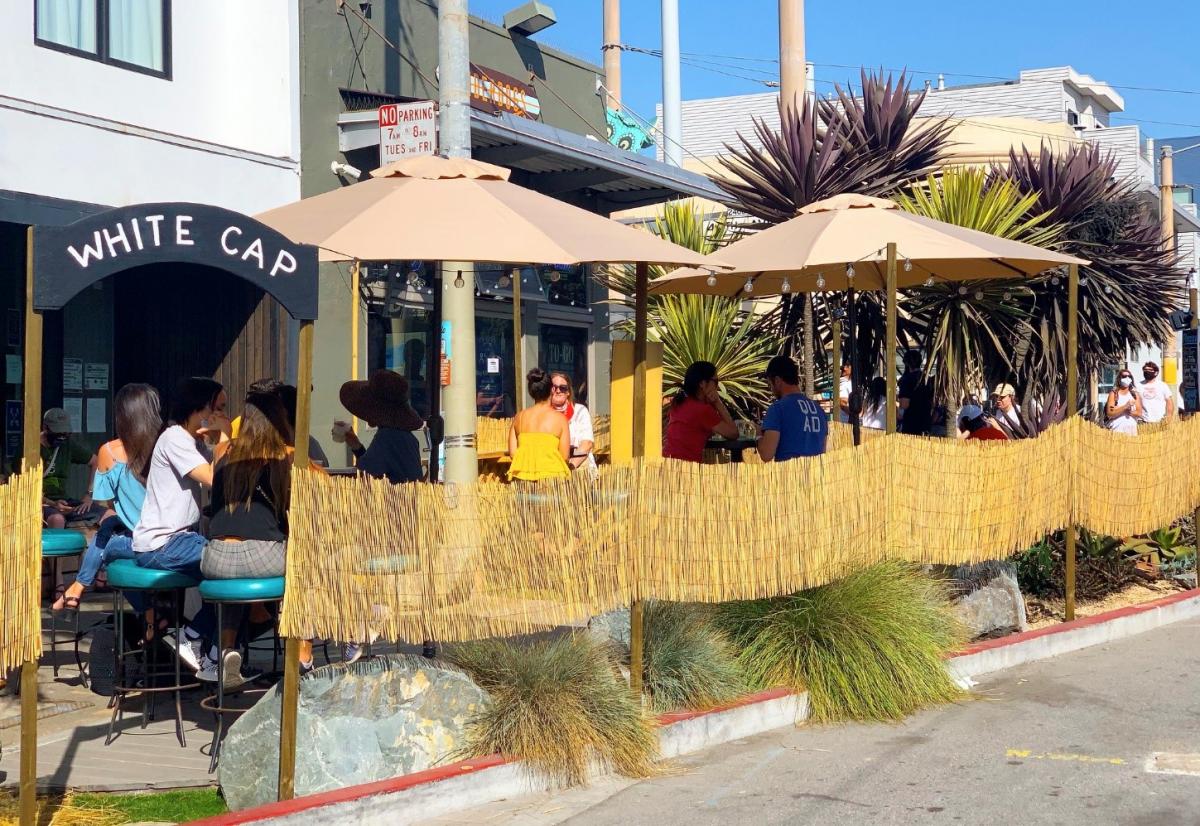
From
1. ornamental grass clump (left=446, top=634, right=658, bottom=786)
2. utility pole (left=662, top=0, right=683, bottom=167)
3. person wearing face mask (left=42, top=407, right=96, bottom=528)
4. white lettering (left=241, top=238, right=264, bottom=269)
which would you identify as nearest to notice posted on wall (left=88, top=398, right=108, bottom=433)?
person wearing face mask (left=42, top=407, right=96, bottom=528)

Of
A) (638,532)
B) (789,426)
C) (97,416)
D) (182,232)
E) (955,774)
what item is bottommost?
(955,774)

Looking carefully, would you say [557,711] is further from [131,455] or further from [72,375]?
[72,375]

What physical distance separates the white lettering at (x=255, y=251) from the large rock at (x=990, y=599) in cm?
583

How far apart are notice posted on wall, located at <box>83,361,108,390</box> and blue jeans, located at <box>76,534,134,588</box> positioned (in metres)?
4.76

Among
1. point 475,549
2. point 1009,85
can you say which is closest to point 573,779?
point 475,549

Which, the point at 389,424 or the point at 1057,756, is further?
the point at 389,424

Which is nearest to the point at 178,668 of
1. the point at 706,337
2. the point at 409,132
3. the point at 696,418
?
the point at 409,132

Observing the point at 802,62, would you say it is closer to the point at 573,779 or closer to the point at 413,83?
the point at 413,83

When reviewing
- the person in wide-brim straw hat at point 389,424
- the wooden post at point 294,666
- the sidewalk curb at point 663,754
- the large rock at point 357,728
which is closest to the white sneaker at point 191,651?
the large rock at point 357,728

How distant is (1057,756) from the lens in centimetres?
690

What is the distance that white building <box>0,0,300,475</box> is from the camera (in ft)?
35.6

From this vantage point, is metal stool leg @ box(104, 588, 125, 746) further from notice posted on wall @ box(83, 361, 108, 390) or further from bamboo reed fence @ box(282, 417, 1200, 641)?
notice posted on wall @ box(83, 361, 108, 390)

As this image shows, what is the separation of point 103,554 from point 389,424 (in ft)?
6.28

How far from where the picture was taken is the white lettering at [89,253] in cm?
514
